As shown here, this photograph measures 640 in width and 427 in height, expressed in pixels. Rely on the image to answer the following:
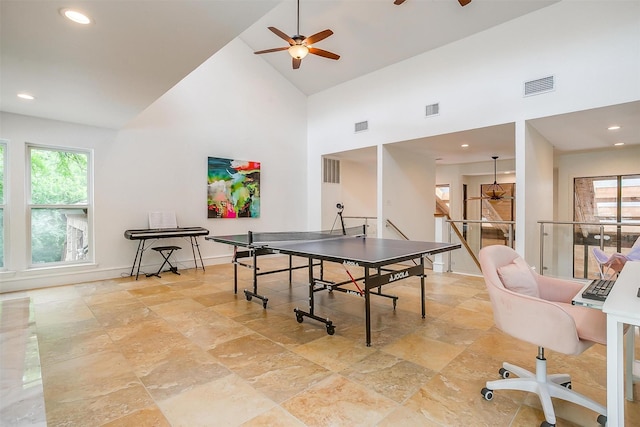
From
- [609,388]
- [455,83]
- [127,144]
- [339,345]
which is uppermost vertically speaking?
[455,83]

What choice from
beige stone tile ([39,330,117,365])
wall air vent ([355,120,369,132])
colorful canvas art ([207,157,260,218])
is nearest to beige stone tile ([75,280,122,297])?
beige stone tile ([39,330,117,365])

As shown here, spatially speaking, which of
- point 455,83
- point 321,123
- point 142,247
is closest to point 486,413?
point 455,83

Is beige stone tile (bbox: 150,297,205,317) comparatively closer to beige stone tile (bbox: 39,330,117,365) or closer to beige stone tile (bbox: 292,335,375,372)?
beige stone tile (bbox: 39,330,117,365)

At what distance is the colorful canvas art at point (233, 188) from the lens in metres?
6.64

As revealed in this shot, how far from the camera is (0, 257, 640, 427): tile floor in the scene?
188 centimetres

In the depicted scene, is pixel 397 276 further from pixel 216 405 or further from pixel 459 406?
pixel 216 405

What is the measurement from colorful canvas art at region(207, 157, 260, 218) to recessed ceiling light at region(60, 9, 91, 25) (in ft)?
14.2

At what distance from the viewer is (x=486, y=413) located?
1.88 m

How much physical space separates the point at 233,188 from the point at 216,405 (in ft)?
17.9

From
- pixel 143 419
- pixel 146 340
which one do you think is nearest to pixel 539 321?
pixel 143 419

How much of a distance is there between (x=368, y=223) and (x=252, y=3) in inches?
254

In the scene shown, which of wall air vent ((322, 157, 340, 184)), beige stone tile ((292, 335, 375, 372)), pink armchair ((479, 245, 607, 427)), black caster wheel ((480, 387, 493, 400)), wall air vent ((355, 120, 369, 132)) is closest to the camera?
pink armchair ((479, 245, 607, 427))

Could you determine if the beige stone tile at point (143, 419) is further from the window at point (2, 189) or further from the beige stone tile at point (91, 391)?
the window at point (2, 189)

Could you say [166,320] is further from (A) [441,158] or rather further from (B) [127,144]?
(A) [441,158]
